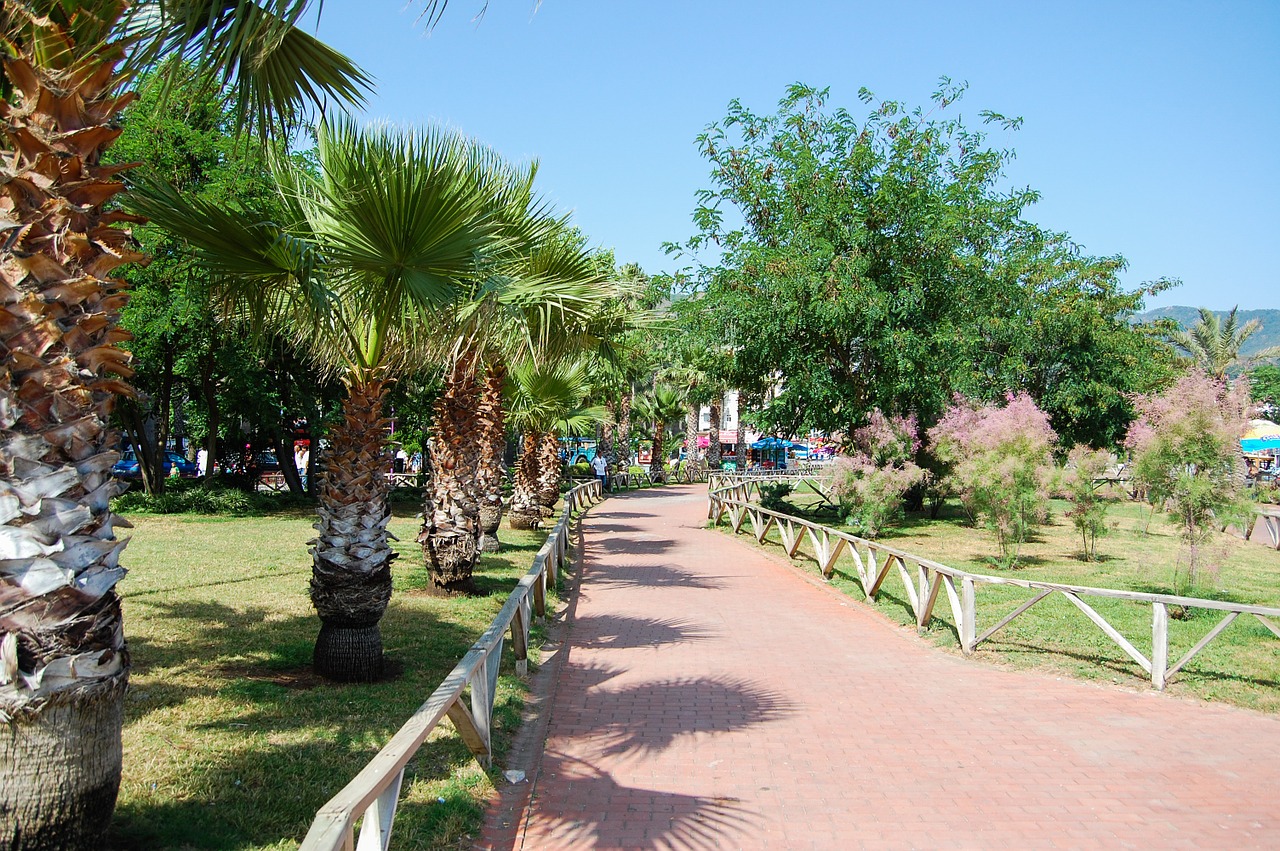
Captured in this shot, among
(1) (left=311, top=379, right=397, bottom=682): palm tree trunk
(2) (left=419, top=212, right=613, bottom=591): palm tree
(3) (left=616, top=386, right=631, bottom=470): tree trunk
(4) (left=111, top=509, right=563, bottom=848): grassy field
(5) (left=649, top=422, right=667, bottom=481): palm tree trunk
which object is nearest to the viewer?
(4) (left=111, top=509, right=563, bottom=848): grassy field

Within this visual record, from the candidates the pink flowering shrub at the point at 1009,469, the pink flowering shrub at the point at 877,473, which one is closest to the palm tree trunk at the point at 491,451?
the pink flowering shrub at the point at 877,473

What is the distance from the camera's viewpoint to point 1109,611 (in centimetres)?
1248

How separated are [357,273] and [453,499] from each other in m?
4.56

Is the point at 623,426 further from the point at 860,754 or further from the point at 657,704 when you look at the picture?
the point at 860,754

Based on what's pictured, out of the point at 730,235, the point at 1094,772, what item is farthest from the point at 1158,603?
the point at 730,235

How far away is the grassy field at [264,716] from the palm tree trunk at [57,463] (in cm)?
86

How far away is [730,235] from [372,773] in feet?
69.6

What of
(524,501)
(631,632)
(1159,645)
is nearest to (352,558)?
(631,632)

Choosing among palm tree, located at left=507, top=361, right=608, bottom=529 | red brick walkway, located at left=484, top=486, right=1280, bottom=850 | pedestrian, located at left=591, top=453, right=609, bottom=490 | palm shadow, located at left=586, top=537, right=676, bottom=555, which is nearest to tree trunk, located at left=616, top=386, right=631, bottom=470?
pedestrian, located at left=591, top=453, right=609, bottom=490

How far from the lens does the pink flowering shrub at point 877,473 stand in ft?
65.0

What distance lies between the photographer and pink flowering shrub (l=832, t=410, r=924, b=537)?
19797 millimetres

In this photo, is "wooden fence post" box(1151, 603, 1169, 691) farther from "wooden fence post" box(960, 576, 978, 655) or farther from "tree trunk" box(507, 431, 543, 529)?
"tree trunk" box(507, 431, 543, 529)

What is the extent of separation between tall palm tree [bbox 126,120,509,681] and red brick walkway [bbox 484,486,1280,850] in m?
1.88

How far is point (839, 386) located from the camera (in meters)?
22.3
